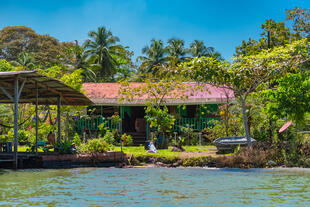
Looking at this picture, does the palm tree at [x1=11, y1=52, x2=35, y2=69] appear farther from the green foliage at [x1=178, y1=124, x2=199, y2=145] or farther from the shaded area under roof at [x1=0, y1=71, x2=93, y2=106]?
the green foliage at [x1=178, y1=124, x2=199, y2=145]

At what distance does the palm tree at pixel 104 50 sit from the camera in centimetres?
3881

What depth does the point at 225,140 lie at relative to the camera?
1758 cm

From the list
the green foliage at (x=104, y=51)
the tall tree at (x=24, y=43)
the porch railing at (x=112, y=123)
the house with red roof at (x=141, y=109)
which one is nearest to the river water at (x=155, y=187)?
the house with red roof at (x=141, y=109)

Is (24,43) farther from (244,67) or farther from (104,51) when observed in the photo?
(244,67)

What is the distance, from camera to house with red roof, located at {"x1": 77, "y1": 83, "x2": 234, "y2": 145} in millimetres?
23578

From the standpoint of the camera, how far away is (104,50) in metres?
38.8

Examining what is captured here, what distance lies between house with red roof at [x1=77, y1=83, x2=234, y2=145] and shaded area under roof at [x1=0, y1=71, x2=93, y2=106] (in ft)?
14.0

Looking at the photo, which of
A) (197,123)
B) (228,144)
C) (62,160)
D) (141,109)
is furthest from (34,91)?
(141,109)

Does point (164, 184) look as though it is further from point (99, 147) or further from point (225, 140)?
point (225, 140)

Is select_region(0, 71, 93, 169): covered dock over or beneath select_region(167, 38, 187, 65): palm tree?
beneath

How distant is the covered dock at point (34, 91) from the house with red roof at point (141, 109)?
4.46 meters

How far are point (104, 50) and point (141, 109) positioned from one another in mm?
12824

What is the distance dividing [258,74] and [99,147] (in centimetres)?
720

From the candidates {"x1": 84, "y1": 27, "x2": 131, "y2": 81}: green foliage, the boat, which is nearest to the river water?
the boat
